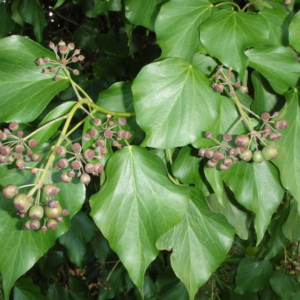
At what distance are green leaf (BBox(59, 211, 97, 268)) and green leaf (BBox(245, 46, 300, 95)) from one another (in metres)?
1.14

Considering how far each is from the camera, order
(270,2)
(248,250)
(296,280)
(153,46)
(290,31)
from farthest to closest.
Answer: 1. (248,250)
2. (296,280)
3. (153,46)
4. (270,2)
5. (290,31)

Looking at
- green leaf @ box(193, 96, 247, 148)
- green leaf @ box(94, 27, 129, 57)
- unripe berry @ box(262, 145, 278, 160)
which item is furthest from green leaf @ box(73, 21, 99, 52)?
unripe berry @ box(262, 145, 278, 160)

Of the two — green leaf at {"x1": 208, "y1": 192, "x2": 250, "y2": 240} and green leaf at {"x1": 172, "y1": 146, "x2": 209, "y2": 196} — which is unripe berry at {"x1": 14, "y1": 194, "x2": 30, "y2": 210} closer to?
green leaf at {"x1": 172, "y1": 146, "x2": 209, "y2": 196}

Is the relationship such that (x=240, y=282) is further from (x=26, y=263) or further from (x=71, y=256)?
(x=26, y=263)

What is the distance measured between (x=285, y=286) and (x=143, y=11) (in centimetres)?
134

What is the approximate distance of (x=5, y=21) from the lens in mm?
1403

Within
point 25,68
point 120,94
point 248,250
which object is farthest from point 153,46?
point 248,250

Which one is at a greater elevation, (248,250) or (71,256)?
(71,256)

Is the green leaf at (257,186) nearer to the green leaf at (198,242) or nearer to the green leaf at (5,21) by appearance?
the green leaf at (198,242)

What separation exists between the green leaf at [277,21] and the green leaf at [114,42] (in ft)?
2.61

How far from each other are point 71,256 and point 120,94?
102 centimetres

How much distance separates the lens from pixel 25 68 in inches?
27.4

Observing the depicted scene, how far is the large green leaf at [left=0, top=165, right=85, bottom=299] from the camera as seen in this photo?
2.14ft

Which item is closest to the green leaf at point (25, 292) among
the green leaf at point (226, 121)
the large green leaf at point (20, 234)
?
the large green leaf at point (20, 234)
